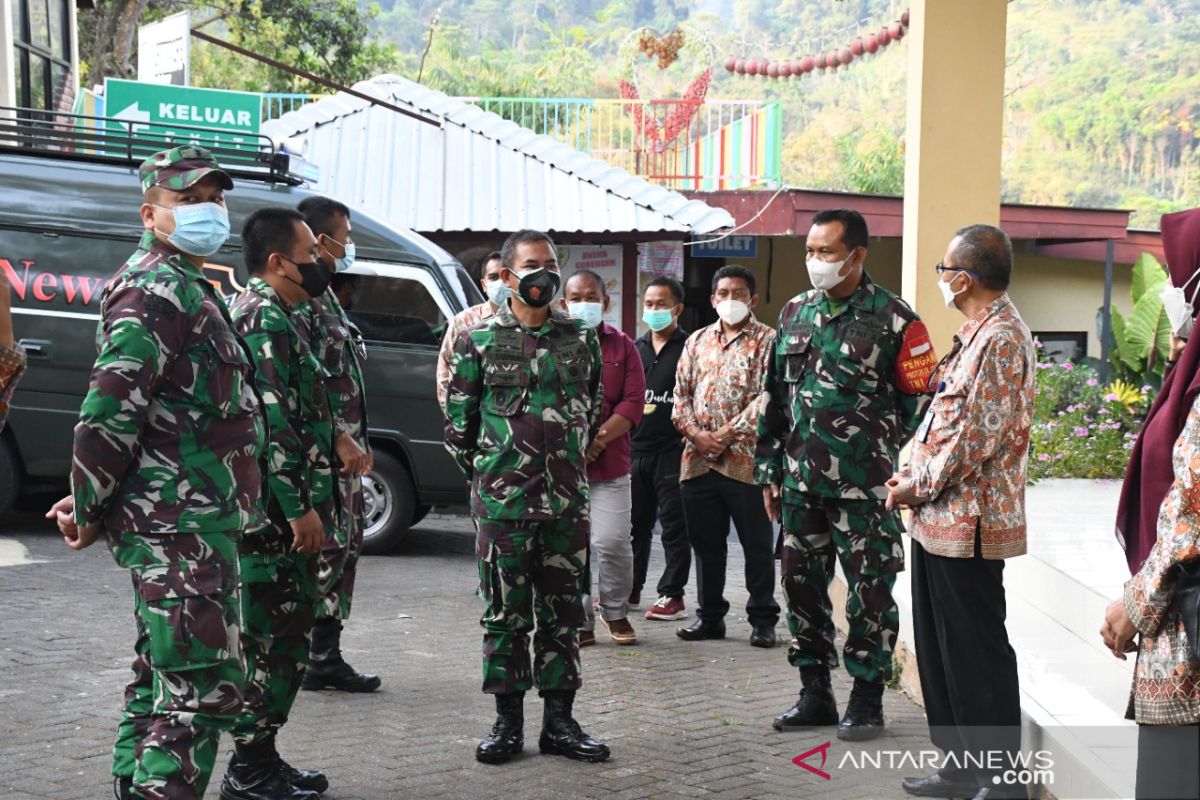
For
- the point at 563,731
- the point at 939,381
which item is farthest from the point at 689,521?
the point at 939,381

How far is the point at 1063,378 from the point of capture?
12.1 metres

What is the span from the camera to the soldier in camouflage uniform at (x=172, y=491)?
363cm

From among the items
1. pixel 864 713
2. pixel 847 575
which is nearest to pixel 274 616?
pixel 847 575

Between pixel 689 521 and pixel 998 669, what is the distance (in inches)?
118

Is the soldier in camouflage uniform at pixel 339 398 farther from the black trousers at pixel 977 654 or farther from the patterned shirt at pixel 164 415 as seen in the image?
the black trousers at pixel 977 654

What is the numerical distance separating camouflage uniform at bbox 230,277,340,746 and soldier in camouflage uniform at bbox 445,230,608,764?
0.70 metres

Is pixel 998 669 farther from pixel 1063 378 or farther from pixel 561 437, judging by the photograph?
pixel 1063 378

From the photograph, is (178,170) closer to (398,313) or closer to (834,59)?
(398,313)

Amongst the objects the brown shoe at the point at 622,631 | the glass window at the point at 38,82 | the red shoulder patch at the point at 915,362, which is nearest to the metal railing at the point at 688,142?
the glass window at the point at 38,82

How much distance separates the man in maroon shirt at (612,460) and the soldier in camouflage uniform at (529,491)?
1.61m

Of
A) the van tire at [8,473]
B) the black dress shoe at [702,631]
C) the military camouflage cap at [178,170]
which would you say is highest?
the military camouflage cap at [178,170]

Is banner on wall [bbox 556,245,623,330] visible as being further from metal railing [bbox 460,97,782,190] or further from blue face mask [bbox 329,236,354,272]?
blue face mask [bbox 329,236,354,272]

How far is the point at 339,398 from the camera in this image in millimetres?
5145

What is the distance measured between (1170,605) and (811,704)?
2.59m
